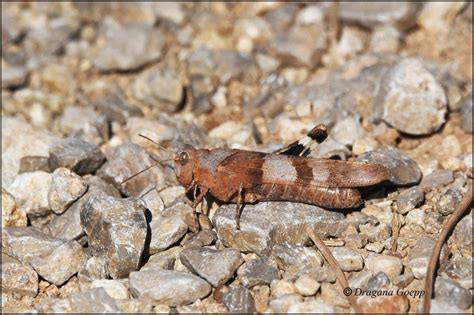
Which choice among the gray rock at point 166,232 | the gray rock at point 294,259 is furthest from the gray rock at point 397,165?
the gray rock at point 166,232

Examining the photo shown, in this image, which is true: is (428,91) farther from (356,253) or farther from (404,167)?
(356,253)

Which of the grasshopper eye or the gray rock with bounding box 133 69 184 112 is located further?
the gray rock with bounding box 133 69 184 112

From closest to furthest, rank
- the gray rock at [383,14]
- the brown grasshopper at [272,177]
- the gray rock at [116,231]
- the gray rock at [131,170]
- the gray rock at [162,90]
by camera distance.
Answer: the gray rock at [116,231], the brown grasshopper at [272,177], the gray rock at [131,170], the gray rock at [162,90], the gray rock at [383,14]

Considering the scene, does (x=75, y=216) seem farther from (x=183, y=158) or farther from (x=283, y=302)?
(x=283, y=302)

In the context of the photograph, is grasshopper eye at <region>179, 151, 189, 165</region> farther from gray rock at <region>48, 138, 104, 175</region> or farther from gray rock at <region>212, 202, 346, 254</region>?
gray rock at <region>48, 138, 104, 175</region>

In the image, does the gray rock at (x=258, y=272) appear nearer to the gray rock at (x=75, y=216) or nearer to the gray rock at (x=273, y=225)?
the gray rock at (x=273, y=225)

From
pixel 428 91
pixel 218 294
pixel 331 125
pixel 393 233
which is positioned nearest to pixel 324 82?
pixel 331 125

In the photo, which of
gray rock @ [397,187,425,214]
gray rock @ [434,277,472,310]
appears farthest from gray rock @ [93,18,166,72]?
gray rock @ [434,277,472,310]
